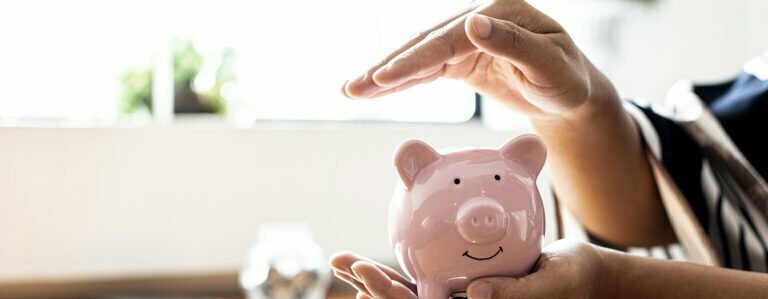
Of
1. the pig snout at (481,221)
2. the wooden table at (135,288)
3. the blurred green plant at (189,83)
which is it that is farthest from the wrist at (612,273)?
the blurred green plant at (189,83)

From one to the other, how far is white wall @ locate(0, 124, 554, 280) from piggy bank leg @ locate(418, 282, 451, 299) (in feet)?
3.89

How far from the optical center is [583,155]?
858 mm

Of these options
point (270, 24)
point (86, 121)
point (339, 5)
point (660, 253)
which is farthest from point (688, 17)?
point (86, 121)

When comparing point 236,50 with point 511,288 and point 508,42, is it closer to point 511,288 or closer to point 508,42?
point 508,42

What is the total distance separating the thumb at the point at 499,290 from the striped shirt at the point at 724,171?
1.50 feet

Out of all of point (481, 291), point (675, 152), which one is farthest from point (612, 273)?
point (675, 152)

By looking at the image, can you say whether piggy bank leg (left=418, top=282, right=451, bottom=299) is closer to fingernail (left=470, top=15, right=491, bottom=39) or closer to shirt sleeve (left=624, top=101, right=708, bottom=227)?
fingernail (left=470, top=15, right=491, bottom=39)

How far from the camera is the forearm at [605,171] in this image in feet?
2.69

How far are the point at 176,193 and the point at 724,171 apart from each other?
114 centimetres

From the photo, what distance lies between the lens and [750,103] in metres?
0.99

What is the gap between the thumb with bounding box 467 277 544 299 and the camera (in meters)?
0.50

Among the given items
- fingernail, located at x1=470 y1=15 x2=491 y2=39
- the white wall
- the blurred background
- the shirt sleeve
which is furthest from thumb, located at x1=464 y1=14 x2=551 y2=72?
the white wall

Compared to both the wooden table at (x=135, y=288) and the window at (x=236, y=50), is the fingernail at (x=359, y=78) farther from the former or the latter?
the wooden table at (x=135, y=288)

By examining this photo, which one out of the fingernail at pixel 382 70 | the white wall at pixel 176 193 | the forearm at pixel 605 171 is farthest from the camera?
the white wall at pixel 176 193
